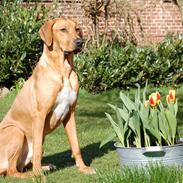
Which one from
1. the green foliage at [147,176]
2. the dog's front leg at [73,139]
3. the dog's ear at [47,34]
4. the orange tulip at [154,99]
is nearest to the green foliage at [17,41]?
the dog's front leg at [73,139]


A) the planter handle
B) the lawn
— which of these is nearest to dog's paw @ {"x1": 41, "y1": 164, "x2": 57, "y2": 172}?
the lawn

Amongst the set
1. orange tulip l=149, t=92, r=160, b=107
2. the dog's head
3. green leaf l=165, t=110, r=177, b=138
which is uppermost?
the dog's head

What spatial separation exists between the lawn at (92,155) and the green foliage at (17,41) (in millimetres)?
729

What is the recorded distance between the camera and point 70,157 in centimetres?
723

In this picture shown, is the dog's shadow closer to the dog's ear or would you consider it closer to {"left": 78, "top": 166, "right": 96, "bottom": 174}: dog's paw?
{"left": 78, "top": 166, "right": 96, "bottom": 174}: dog's paw

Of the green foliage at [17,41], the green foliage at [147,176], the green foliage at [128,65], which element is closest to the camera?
the green foliage at [147,176]

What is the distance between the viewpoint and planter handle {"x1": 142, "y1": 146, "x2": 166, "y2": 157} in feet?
17.1

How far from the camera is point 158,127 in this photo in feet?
17.6

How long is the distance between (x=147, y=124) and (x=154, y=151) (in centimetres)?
28

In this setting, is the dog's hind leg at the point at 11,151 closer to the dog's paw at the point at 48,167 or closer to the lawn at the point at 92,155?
the lawn at the point at 92,155

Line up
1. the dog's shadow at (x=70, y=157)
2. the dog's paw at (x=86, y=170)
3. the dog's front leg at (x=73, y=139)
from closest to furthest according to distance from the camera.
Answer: the dog's paw at (x=86, y=170) → the dog's front leg at (x=73, y=139) → the dog's shadow at (x=70, y=157)

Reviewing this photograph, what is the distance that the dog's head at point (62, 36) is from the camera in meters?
6.15

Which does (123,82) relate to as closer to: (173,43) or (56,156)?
(173,43)

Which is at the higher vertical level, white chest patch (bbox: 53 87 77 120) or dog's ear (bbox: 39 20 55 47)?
dog's ear (bbox: 39 20 55 47)
